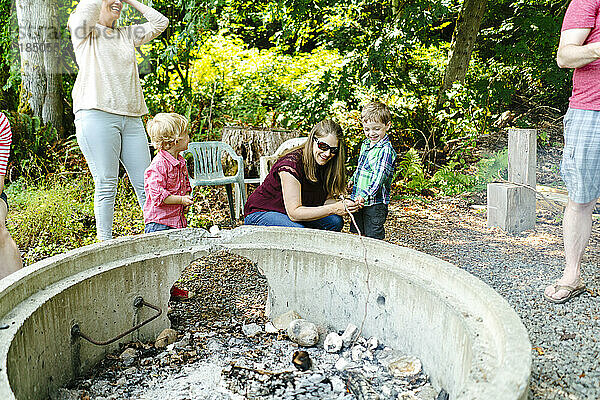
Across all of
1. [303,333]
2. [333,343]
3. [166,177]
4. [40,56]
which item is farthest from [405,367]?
[40,56]

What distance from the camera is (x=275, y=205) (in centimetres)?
337

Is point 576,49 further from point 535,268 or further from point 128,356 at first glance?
point 128,356

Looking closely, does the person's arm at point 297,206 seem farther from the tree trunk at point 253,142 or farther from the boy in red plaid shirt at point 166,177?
the tree trunk at point 253,142

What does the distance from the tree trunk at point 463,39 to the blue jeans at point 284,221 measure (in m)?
4.53

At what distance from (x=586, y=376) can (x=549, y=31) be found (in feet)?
16.3

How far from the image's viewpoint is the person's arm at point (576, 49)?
263cm

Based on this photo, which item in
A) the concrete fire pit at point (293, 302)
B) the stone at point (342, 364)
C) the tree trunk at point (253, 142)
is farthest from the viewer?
the tree trunk at point (253, 142)

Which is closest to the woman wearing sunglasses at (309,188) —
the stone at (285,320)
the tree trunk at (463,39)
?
the stone at (285,320)

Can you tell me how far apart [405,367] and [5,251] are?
7.10ft

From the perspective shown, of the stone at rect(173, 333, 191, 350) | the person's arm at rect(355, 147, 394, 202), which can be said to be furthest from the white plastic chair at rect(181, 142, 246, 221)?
the stone at rect(173, 333, 191, 350)

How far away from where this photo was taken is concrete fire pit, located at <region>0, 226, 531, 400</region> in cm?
180

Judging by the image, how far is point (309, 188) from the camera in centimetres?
330

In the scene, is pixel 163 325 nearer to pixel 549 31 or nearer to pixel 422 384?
pixel 422 384

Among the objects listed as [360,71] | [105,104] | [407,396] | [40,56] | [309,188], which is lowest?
[407,396]
